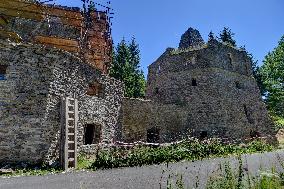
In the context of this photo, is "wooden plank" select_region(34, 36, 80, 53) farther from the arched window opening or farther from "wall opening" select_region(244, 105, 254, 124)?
"wall opening" select_region(244, 105, 254, 124)

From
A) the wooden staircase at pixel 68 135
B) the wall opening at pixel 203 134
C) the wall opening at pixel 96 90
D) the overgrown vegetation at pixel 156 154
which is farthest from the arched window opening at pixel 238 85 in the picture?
the wooden staircase at pixel 68 135

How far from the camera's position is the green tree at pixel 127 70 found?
3981 cm

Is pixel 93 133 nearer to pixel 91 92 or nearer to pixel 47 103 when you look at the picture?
pixel 91 92

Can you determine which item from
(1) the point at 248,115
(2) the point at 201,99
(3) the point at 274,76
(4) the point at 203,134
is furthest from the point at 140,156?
(3) the point at 274,76

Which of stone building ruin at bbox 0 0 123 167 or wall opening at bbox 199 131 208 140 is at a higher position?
stone building ruin at bbox 0 0 123 167

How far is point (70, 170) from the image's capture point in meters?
13.6

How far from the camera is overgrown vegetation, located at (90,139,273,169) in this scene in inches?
555

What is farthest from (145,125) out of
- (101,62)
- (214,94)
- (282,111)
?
(282,111)

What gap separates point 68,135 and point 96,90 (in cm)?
548

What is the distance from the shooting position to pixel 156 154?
15.3m

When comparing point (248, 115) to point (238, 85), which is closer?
point (248, 115)

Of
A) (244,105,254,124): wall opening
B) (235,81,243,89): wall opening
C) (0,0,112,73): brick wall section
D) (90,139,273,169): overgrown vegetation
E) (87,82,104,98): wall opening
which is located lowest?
(90,139,273,169): overgrown vegetation

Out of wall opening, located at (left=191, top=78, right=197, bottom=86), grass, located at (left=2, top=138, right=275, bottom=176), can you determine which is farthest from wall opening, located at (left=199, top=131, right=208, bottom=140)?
grass, located at (left=2, top=138, right=275, bottom=176)

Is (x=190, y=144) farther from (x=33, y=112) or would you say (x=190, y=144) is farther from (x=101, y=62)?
(x=101, y=62)
